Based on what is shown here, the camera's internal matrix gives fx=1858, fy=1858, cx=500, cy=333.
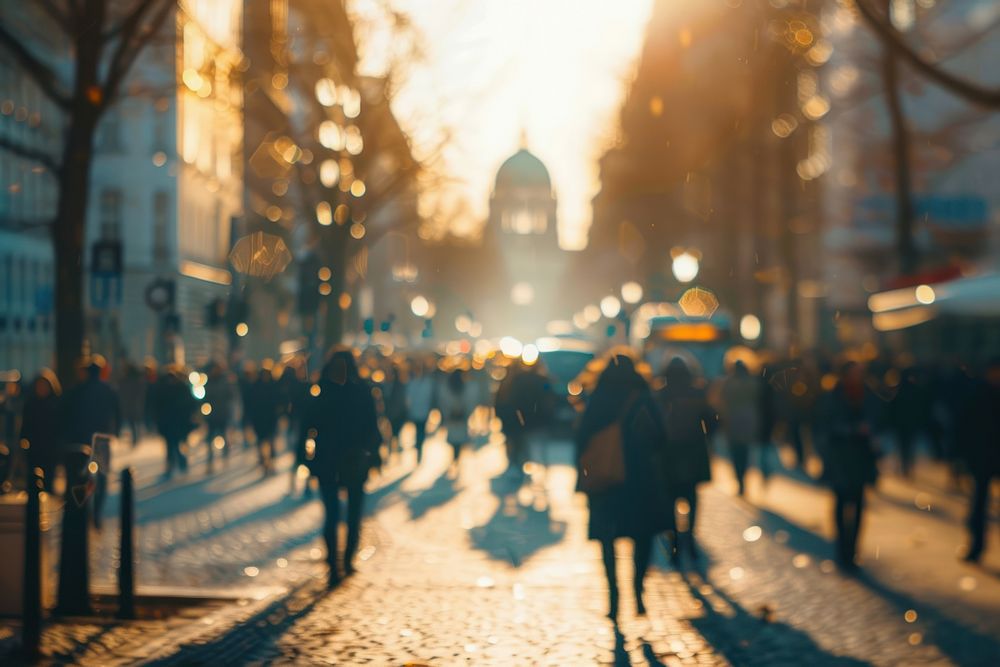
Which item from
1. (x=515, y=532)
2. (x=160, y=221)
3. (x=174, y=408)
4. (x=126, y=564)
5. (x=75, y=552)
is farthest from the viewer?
(x=160, y=221)

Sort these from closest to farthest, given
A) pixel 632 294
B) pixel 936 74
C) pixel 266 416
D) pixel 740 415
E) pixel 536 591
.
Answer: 1. pixel 536 591
2. pixel 936 74
3. pixel 740 415
4. pixel 266 416
5. pixel 632 294

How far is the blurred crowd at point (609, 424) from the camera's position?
489 inches

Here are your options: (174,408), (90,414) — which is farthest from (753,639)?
(174,408)

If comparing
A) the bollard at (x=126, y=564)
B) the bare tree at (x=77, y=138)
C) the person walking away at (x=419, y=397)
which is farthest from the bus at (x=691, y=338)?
the bollard at (x=126, y=564)

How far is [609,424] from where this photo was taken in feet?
40.3

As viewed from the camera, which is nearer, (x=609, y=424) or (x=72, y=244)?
(x=609, y=424)

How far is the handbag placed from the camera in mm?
12180

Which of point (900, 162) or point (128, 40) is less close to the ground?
point (900, 162)

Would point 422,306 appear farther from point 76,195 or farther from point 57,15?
point 76,195

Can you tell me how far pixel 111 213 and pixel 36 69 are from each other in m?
44.9

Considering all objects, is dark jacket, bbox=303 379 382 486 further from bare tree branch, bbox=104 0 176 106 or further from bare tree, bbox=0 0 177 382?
bare tree branch, bbox=104 0 176 106

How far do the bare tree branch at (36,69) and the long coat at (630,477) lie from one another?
17.9 ft

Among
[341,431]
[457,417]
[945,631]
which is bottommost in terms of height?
[945,631]

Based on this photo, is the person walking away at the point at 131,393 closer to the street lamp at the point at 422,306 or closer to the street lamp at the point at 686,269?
the street lamp at the point at 686,269
